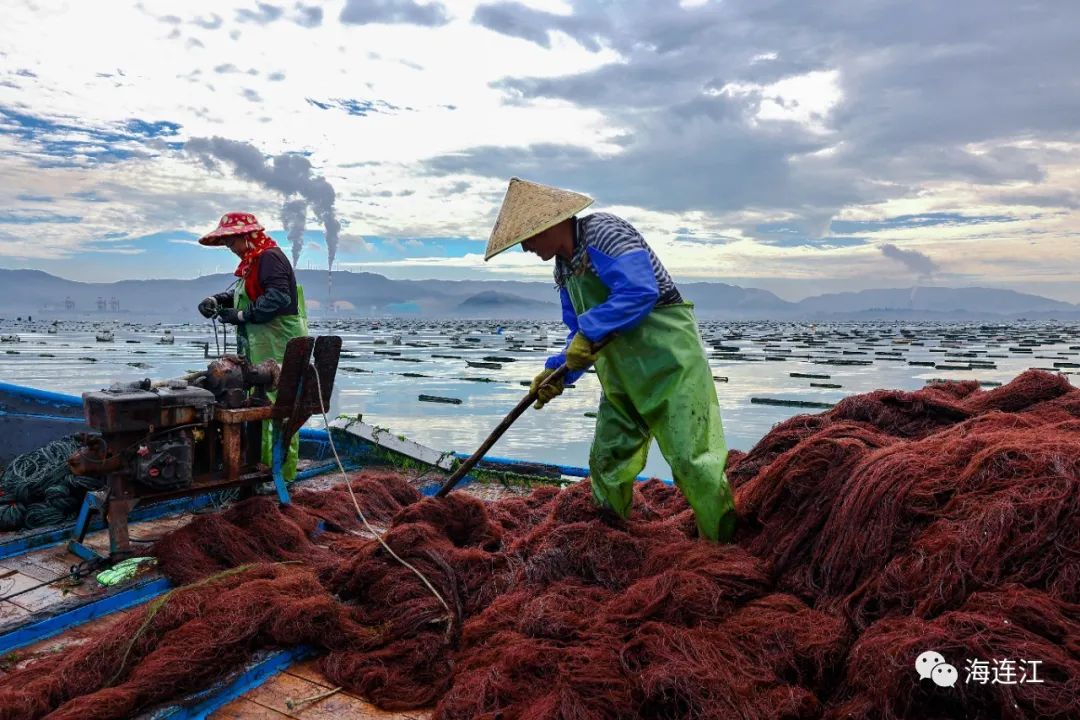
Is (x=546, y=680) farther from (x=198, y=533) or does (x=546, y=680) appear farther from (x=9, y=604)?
(x=9, y=604)

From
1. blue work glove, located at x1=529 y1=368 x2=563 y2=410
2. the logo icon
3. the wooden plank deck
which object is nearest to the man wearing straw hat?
blue work glove, located at x1=529 y1=368 x2=563 y2=410

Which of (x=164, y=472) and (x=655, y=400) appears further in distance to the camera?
(x=164, y=472)

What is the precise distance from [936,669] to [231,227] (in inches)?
208

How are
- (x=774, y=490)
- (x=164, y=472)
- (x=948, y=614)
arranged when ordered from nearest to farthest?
(x=948, y=614) < (x=774, y=490) < (x=164, y=472)

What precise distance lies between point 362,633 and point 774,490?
2030 millimetres

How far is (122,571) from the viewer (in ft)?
12.7

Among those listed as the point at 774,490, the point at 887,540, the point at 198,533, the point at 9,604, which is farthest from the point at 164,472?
the point at 887,540

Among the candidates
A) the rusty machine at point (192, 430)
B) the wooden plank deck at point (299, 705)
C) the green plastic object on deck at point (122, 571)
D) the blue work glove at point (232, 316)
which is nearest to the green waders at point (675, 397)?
the wooden plank deck at point (299, 705)

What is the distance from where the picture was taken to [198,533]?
413 cm

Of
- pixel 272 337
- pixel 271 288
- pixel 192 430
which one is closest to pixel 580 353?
pixel 192 430

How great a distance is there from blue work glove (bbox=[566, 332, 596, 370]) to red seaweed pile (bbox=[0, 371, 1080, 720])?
0.84 metres

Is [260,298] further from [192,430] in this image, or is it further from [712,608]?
[712,608]

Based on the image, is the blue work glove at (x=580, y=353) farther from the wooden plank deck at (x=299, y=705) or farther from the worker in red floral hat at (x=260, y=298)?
the worker in red floral hat at (x=260, y=298)

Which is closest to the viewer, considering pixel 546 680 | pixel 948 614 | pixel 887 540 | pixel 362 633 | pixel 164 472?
pixel 948 614
